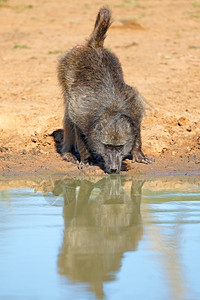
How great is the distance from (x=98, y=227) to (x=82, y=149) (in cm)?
315

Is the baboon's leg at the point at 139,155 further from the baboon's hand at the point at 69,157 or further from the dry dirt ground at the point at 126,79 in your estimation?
the baboon's hand at the point at 69,157

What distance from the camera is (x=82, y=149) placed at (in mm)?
8227

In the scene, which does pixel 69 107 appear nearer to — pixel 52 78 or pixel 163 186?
pixel 163 186

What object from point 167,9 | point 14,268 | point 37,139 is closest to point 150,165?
point 37,139

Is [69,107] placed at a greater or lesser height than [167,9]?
lesser

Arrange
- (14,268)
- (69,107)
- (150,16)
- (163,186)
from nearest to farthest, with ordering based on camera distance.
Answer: (14,268)
(163,186)
(69,107)
(150,16)

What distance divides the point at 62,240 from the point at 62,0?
1987cm

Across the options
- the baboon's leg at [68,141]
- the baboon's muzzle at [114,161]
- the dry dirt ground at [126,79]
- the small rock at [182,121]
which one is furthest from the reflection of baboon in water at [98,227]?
the small rock at [182,121]

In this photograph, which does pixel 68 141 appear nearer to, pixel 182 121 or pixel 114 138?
pixel 114 138

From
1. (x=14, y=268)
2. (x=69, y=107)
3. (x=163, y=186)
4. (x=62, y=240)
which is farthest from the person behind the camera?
(x=69, y=107)

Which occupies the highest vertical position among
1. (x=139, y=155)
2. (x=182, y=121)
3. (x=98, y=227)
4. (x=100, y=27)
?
(x=100, y=27)

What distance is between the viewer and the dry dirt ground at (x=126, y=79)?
8719mm

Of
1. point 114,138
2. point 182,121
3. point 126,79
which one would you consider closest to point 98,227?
point 114,138

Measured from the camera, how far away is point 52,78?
11.7m
